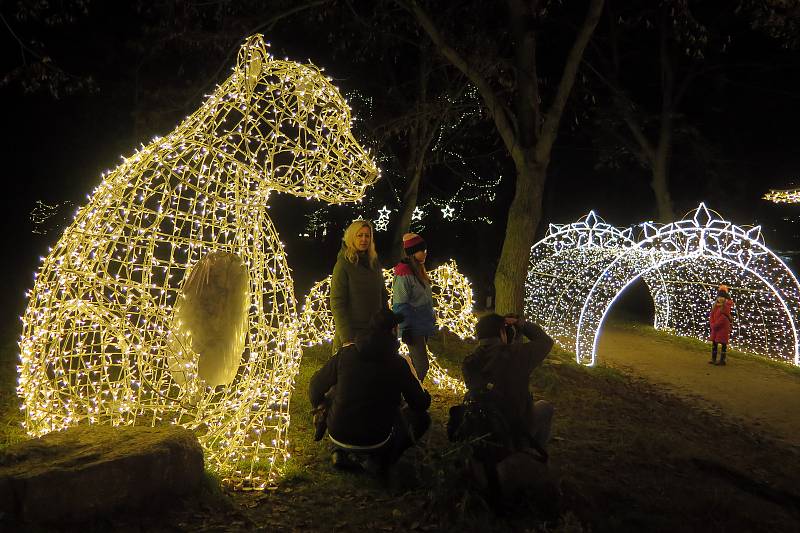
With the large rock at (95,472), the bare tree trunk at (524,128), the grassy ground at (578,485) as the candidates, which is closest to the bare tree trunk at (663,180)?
the bare tree trunk at (524,128)

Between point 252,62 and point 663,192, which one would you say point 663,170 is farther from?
point 252,62

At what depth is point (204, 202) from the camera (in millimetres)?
4488

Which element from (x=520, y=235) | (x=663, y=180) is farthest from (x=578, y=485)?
(x=663, y=180)

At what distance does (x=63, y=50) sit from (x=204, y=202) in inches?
422

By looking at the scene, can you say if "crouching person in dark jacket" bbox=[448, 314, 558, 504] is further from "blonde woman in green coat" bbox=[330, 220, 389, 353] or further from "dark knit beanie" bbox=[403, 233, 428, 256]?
"dark knit beanie" bbox=[403, 233, 428, 256]

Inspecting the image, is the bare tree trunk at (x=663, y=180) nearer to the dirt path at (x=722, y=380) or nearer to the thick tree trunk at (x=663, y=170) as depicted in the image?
the thick tree trunk at (x=663, y=170)

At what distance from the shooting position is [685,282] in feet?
41.1

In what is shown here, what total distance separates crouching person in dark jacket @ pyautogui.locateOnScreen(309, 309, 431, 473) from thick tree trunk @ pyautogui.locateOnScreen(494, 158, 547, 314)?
180 inches

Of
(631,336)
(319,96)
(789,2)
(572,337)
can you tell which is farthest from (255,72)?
(631,336)

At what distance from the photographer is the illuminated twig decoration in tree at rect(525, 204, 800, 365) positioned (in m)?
10.5

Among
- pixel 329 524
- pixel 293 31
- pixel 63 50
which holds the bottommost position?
pixel 329 524

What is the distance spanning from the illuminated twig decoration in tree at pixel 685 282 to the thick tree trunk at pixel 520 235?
2118 millimetres

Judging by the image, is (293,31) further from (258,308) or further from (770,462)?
(770,462)

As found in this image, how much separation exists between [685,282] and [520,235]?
A: 5512 mm
